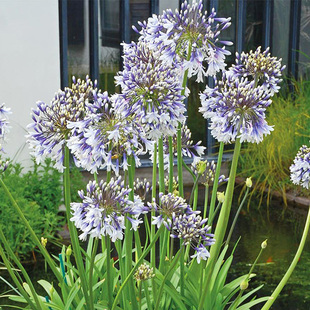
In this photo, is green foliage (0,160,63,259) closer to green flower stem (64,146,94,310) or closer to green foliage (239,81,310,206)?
green foliage (239,81,310,206)

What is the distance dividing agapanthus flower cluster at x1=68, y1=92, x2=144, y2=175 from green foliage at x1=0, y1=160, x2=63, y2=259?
10.7 ft

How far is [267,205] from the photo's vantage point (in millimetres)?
8016

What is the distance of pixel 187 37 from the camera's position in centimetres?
284

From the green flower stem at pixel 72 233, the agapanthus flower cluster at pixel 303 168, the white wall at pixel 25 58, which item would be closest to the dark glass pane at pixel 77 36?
the white wall at pixel 25 58

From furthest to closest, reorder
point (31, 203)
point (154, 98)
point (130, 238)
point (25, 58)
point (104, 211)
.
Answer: point (25, 58) < point (31, 203) < point (130, 238) < point (154, 98) < point (104, 211)

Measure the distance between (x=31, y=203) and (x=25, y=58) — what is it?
6.05 feet

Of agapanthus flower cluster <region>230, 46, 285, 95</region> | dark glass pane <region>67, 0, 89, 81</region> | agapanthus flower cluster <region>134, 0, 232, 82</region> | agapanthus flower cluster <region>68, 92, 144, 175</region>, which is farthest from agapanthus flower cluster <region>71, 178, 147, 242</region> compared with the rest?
Answer: dark glass pane <region>67, 0, 89, 81</region>

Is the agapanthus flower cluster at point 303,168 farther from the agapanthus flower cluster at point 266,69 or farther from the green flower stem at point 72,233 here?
the green flower stem at point 72,233

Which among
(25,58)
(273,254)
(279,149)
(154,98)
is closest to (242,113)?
(154,98)

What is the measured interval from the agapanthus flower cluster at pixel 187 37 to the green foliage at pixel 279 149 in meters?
5.19

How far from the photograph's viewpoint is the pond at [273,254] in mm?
5301

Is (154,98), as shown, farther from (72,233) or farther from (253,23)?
(253,23)

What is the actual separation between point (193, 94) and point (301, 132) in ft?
6.47

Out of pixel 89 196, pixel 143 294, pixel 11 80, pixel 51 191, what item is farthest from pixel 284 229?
pixel 89 196
